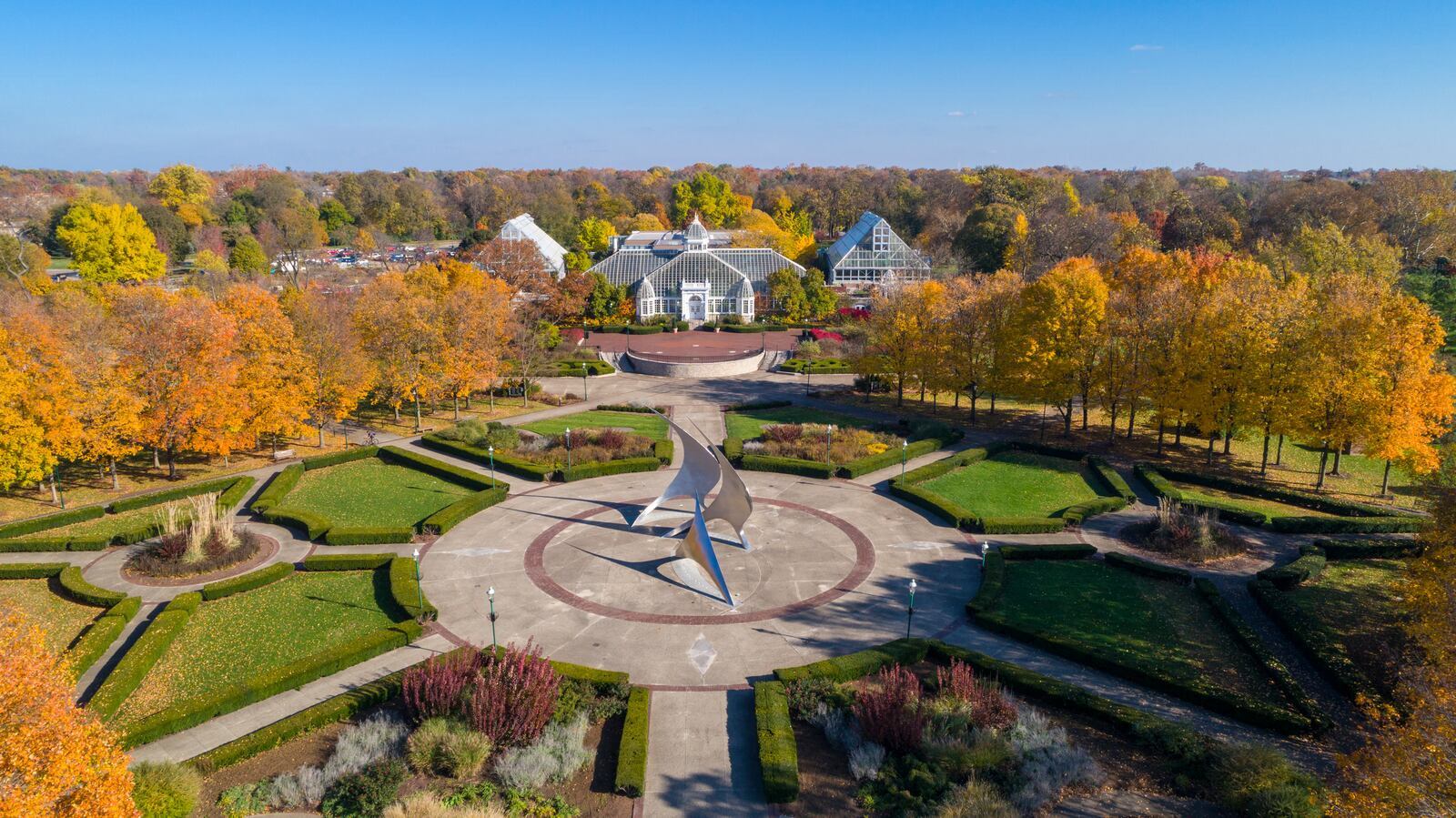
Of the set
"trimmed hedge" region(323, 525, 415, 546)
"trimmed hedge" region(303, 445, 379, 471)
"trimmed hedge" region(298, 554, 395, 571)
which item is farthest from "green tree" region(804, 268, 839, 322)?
"trimmed hedge" region(298, 554, 395, 571)

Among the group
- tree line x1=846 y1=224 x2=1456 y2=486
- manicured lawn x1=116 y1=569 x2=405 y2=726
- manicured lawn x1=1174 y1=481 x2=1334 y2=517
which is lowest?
manicured lawn x1=116 y1=569 x2=405 y2=726

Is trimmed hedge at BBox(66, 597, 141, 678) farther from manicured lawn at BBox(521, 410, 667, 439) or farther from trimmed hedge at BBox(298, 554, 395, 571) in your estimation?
manicured lawn at BBox(521, 410, 667, 439)

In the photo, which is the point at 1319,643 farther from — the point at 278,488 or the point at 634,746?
the point at 278,488

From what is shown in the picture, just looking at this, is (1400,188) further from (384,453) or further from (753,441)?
(384,453)

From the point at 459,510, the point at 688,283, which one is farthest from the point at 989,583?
the point at 688,283

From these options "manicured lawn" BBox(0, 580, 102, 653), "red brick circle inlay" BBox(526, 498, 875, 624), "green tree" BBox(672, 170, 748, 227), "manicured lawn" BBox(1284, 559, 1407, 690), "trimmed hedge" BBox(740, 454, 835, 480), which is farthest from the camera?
"green tree" BBox(672, 170, 748, 227)

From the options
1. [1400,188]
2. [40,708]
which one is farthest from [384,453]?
[1400,188]

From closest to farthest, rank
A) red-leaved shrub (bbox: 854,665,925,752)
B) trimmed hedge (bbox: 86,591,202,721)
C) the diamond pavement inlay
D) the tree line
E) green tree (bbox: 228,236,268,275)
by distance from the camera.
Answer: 1. red-leaved shrub (bbox: 854,665,925,752)
2. trimmed hedge (bbox: 86,591,202,721)
3. the diamond pavement inlay
4. the tree line
5. green tree (bbox: 228,236,268,275)
